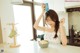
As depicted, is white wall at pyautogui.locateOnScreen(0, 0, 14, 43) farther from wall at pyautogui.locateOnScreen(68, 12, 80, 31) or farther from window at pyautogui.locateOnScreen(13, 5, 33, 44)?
wall at pyautogui.locateOnScreen(68, 12, 80, 31)

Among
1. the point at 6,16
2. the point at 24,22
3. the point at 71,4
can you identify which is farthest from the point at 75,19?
the point at 6,16

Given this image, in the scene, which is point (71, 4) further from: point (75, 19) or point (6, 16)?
point (6, 16)

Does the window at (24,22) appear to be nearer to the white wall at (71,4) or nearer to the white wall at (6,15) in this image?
the white wall at (6,15)

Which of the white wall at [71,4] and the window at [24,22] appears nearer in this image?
the white wall at [71,4]

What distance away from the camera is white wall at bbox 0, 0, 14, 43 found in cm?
224

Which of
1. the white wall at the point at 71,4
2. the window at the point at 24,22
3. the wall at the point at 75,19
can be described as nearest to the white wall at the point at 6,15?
the window at the point at 24,22

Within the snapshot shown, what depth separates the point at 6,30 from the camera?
228 cm

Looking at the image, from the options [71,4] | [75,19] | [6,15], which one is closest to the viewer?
[6,15]

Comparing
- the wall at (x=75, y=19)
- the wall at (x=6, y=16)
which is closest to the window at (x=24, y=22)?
the wall at (x=6, y=16)

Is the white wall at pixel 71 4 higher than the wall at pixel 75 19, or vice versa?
the white wall at pixel 71 4

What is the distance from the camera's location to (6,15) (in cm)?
226

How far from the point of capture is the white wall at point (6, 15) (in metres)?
2.24

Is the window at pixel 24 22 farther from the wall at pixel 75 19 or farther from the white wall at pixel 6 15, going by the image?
the wall at pixel 75 19

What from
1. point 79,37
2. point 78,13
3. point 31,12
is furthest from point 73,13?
point 31,12
